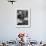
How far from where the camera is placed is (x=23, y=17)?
4855 millimetres

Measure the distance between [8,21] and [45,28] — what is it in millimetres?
1377

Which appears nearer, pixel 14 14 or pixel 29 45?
pixel 29 45

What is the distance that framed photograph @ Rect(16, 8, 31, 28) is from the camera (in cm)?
483

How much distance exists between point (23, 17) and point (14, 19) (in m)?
0.34

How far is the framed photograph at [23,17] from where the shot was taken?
483 cm

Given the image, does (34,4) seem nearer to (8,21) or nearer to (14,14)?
(14,14)

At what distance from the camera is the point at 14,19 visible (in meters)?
4.83

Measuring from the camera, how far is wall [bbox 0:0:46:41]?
15.8 ft

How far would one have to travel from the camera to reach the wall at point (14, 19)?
480 centimetres

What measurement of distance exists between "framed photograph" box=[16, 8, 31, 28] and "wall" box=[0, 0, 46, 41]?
11cm

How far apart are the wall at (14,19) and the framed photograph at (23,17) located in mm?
110

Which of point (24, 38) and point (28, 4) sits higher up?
point (28, 4)

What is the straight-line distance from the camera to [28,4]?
15.9ft

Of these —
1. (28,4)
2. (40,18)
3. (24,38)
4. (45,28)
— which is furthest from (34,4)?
(24,38)
